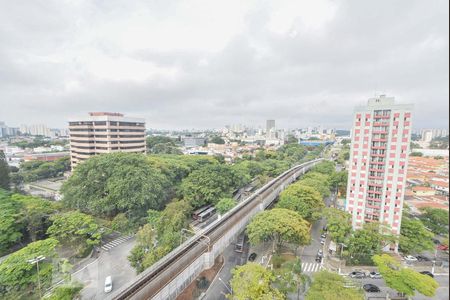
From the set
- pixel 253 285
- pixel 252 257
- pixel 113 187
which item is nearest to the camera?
pixel 253 285

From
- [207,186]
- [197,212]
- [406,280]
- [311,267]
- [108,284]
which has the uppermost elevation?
[207,186]

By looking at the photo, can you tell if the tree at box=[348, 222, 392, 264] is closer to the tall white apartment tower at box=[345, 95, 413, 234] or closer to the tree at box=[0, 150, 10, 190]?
the tall white apartment tower at box=[345, 95, 413, 234]

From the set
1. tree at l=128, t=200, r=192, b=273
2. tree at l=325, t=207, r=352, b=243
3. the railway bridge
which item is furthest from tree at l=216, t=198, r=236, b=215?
tree at l=325, t=207, r=352, b=243

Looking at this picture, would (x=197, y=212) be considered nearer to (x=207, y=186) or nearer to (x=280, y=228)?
(x=207, y=186)

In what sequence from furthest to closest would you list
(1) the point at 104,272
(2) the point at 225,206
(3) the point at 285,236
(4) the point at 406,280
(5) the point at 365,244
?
1. (2) the point at 225,206
2. (5) the point at 365,244
3. (3) the point at 285,236
4. (1) the point at 104,272
5. (4) the point at 406,280

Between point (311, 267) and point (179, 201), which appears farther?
point (179, 201)

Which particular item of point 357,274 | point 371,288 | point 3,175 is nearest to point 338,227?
point 357,274

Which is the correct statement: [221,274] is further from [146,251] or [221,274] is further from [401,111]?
[401,111]
